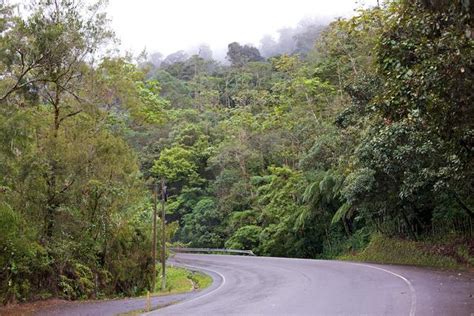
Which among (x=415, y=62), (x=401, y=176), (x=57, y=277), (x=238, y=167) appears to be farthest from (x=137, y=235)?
(x=238, y=167)

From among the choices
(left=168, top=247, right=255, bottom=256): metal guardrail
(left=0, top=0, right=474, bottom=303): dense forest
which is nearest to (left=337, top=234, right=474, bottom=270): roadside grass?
(left=0, top=0, right=474, bottom=303): dense forest

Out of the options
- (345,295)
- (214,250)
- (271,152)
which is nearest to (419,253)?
(345,295)

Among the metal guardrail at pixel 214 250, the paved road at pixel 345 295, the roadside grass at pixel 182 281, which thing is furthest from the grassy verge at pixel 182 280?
the metal guardrail at pixel 214 250

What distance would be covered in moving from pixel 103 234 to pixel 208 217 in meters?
27.3

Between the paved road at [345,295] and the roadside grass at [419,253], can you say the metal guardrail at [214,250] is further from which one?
the paved road at [345,295]

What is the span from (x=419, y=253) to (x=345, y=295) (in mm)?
10423

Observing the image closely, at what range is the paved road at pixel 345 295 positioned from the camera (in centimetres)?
1096

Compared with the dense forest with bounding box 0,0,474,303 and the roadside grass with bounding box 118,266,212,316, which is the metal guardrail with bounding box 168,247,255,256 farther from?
the roadside grass with bounding box 118,266,212,316

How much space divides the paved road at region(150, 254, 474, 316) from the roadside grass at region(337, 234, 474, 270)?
8.28 feet

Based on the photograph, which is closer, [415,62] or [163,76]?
[415,62]

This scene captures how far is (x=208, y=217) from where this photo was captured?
156 feet

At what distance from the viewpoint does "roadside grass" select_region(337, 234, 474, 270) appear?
63.6 feet

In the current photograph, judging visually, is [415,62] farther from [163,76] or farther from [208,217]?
[163,76]

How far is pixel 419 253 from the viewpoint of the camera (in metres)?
22.1
